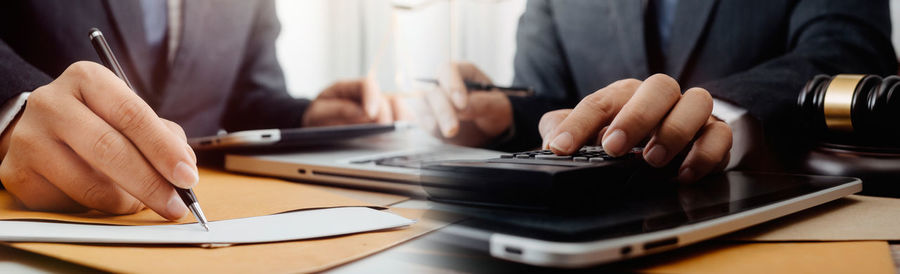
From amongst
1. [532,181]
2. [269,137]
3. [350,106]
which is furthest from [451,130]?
[350,106]

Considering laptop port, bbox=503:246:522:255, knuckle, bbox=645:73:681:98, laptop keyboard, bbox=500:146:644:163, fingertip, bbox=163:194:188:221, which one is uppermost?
knuckle, bbox=645:73:681:98

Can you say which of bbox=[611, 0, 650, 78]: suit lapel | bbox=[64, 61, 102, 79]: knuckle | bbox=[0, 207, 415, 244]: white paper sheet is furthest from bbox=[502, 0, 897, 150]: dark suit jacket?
bbox=[64, 61, 102, 79]: knuckle

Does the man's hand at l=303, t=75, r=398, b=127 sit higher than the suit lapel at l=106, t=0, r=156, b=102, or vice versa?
the suit lapel at l=106, t=0, r=156, b=102

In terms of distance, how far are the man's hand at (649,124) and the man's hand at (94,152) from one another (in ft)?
0.57

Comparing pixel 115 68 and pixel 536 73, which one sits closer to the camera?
pixel 115 68

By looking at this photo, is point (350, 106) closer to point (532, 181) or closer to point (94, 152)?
point (94, 152)

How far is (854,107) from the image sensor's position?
0.99 ft

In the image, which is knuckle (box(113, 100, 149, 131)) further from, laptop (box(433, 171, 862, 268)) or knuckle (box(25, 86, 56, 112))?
Answer: laptop (box(433, 171, 862, 268))

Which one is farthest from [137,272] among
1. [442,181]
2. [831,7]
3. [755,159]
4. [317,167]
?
[831,7]

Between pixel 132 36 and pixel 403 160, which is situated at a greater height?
pixel 132 36

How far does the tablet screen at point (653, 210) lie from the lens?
5.8 inches

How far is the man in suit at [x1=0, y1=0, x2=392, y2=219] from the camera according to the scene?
27 cm

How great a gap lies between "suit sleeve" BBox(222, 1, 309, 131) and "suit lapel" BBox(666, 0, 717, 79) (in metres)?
0.57

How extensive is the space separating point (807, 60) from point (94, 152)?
18.8 inches
